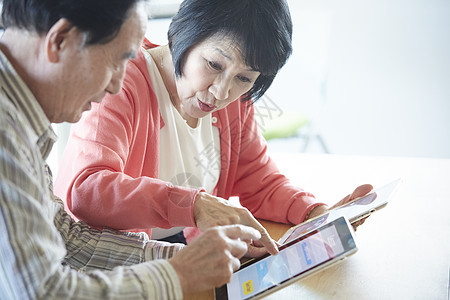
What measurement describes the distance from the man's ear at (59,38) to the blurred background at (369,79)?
8.98 feet

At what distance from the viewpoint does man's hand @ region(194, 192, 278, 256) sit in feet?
3.08

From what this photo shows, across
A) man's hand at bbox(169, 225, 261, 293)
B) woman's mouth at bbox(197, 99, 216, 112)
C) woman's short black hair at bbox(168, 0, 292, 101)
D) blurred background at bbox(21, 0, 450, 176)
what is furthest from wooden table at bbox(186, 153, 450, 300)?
blurred background at bbox(21, 0, 450, 176)

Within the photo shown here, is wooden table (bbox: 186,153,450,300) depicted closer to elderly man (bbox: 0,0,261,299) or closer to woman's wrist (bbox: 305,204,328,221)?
woman's wrist (bbox: 305,204,328,221)

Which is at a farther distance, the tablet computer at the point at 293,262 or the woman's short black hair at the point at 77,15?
the tablet computer at the point at 293,262

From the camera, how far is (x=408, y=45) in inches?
139

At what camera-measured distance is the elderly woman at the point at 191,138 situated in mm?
997

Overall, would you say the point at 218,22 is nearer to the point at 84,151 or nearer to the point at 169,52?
the point at 169,52

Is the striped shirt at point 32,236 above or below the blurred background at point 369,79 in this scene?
above

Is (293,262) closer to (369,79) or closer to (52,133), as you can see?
(52,133)

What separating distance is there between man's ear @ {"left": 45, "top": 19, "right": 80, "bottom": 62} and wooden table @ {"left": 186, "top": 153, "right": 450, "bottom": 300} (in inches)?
19.8

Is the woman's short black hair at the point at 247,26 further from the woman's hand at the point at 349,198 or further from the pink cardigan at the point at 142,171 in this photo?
the woman's hand at the point at 349,198

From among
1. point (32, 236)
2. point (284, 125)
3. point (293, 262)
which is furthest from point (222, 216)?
point (284, 125)

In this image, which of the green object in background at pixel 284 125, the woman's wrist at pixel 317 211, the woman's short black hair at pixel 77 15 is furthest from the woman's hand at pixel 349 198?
the green object in background at pixel 284 125

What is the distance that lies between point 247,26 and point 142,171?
453mm
